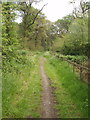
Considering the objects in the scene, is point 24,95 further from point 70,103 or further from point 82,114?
point 82,114

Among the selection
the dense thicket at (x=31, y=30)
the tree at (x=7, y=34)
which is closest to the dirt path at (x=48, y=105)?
the dense thicket at (x=31, y=30)

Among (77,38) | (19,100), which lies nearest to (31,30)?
(77,38)

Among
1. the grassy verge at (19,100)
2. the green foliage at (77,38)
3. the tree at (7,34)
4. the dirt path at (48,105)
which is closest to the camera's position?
the tree at (7,34)

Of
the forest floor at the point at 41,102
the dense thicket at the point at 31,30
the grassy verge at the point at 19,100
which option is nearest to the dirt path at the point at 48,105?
the forest floor at the point at 41,102

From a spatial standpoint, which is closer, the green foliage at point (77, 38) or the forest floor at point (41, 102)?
the forest floor at point (41, 102)

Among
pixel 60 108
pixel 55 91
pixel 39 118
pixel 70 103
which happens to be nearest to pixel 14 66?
pixel 39 118

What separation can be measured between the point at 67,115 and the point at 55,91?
302cm

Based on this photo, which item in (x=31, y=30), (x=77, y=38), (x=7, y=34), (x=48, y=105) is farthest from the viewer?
(x=77, y=38)

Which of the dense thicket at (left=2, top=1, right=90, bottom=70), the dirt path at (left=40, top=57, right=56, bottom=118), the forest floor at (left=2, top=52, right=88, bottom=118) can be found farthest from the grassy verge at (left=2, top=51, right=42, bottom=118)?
the dense thicket at (left=2, top=1, right=90, bottom=70)

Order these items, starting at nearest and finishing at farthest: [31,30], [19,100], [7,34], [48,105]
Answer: [7,34] → [48,105] → [19,100] → [31,30]

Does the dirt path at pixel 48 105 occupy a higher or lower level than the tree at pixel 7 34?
lower

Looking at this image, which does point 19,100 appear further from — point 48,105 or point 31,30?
point 31,30

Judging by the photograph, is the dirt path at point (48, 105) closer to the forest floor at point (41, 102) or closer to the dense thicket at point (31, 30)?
the forest floor at point (41, 102)

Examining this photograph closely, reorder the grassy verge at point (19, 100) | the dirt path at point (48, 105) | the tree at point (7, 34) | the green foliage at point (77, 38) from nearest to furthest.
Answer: the tree at point (7, 34) < the grassy verge at point (19, 100) < the dirt path at point (48, 105) < the green foliage at point (77, 38)
